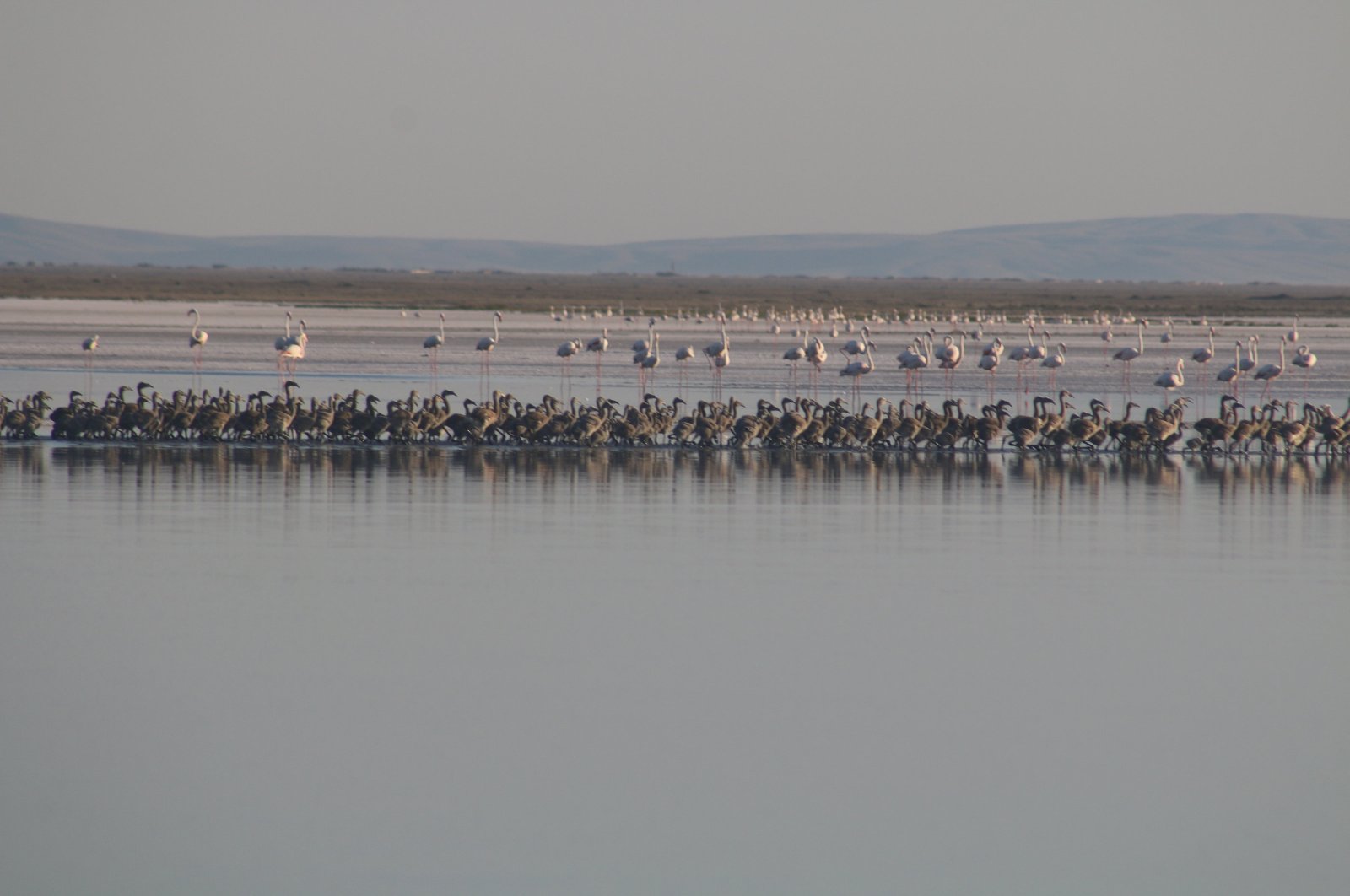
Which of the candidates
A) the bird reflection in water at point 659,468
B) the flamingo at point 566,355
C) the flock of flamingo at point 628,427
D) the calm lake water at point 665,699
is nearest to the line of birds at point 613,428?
the flock of flamingo at point 628,427

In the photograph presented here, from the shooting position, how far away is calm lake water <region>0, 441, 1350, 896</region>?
27.9ft

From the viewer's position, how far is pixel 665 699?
11.0m

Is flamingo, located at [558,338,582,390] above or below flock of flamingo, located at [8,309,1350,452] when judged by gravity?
above

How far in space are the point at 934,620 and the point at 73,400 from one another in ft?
54.7

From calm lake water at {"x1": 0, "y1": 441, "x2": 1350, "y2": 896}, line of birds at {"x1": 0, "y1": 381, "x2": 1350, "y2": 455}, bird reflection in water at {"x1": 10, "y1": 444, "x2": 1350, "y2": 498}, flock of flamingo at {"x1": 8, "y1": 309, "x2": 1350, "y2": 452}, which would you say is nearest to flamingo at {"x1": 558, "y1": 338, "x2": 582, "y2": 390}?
flock of flamingo at {"x1": 8, "y1": 309, "x2": 1350, "y2": 452}

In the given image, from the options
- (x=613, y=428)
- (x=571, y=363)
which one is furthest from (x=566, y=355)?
(x=613, y=428)

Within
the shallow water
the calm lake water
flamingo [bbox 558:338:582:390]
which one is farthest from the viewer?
flamingo [bbox 558:338:582:390]

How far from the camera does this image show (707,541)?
1669 centimetres

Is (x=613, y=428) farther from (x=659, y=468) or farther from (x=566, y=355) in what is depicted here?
(x=566, y=355)

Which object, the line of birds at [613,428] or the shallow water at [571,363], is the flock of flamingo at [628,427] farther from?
the shallow water at [571,363]

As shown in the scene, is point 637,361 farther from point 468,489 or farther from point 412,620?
point 412,620

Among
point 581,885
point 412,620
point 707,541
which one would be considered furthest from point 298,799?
point 707,541

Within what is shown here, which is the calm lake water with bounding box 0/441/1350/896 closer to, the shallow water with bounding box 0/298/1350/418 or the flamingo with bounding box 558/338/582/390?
the shallow water with bounding box 0/298/1350/418

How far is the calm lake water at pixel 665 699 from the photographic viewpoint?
8.49 meters
